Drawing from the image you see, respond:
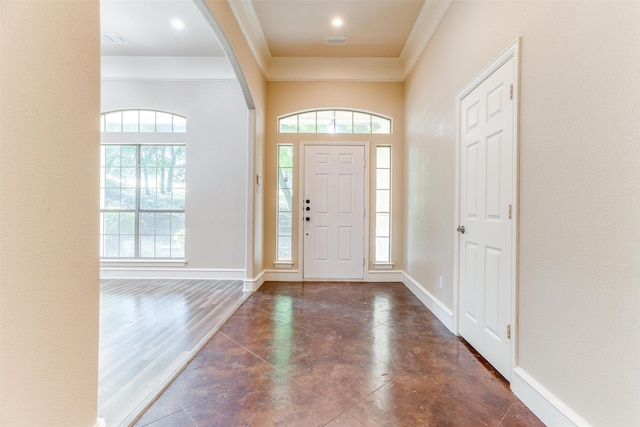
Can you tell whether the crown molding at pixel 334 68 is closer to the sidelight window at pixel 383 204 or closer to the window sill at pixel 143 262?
the sidelight window at pixel 383 204

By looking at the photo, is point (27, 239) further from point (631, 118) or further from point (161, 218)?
point (161, 218)

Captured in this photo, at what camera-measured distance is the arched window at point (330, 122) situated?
4297 millimetres

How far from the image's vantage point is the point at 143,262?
434 cm

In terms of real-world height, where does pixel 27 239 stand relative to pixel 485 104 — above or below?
below

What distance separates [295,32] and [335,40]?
53 cm

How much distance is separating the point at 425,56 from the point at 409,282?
2.89 metres

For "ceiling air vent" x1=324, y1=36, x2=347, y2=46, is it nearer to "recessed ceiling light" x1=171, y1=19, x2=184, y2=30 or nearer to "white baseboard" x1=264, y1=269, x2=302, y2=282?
"recessed ceiling light" x1=171, y1=19, x2=184, y2=30

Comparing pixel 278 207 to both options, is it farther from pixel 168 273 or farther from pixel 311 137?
pixel 168 273

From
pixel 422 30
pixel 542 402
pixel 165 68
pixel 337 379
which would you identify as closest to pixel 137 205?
pixel 165 68

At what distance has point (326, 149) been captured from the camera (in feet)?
14.0

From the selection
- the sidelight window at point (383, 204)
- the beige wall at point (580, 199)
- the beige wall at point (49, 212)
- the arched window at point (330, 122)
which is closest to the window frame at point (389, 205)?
the sidelight window at point (383, 204)

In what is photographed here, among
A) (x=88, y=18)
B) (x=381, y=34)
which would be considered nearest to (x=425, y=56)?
(x=381, y=34)

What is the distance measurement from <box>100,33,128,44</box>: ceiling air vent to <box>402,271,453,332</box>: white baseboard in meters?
5.06

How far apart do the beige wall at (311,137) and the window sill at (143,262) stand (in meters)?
1.40
